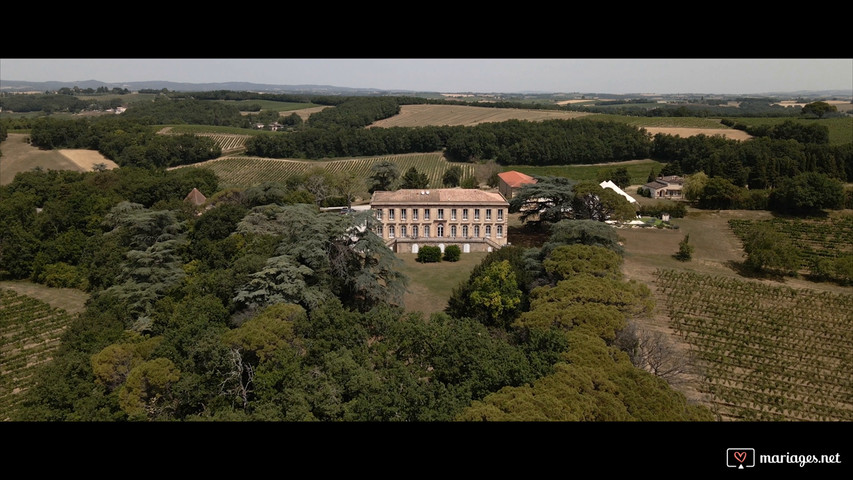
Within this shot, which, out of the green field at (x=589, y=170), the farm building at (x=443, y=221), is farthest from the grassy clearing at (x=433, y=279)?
the green field at (x=589, y=170)

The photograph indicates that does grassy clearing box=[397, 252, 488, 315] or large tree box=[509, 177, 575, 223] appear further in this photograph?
large tree box=[509, 177, 575, 223]

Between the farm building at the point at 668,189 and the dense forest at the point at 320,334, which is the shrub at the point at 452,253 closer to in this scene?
the dense forest at the point at 320,334

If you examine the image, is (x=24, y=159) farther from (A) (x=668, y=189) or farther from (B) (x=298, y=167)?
(A) (x=668, y=189)

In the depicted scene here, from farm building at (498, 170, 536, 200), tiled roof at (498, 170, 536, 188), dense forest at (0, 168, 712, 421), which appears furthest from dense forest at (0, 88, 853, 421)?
tiled roof at (498, 170, 536, 188)

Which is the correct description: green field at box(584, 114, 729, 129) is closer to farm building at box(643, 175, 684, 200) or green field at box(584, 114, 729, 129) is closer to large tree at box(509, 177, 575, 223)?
farm building at box(643, 175, 684, 200)

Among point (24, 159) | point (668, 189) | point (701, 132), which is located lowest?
point (668, 189)

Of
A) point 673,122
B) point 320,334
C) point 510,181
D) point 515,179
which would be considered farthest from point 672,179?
point 320,334
